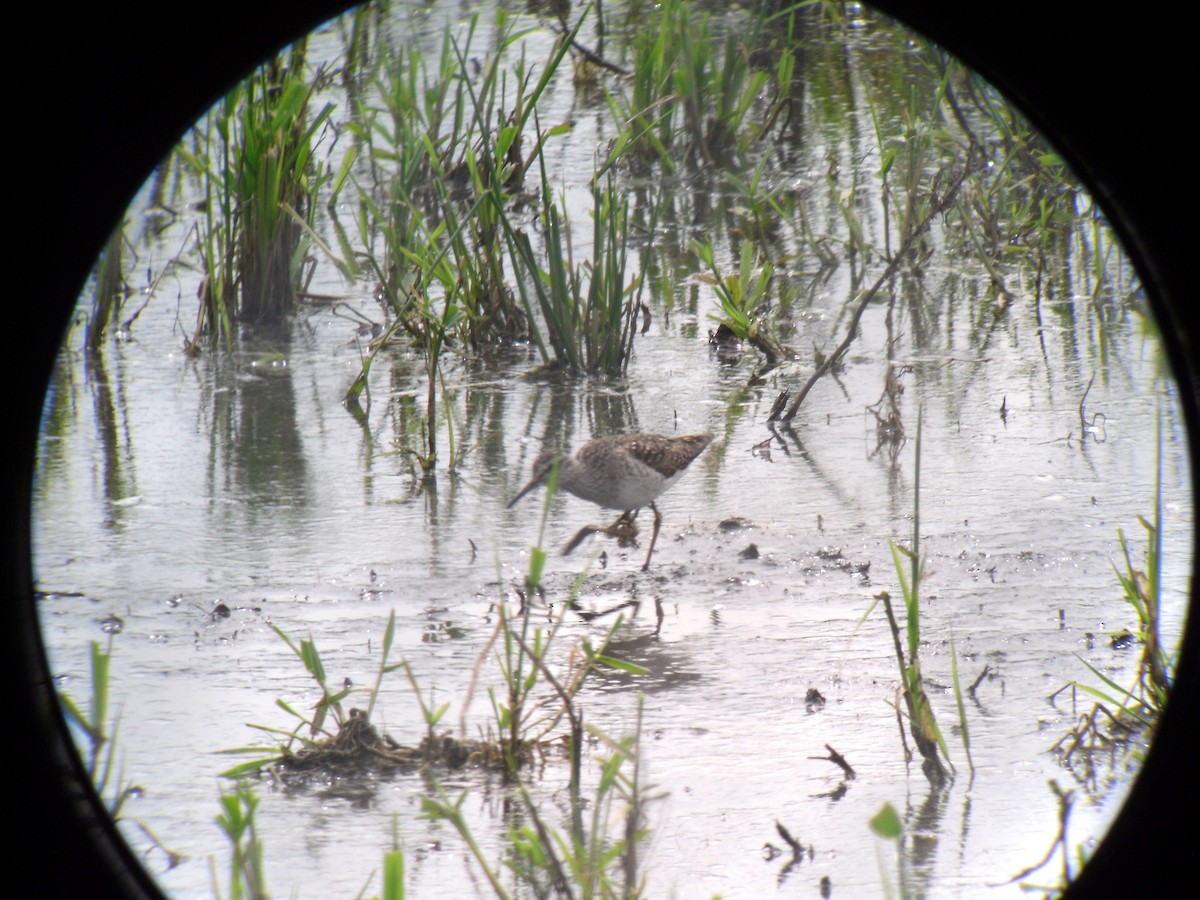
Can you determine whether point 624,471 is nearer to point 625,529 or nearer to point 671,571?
point 625,529

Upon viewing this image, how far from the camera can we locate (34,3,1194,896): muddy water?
2932 mm

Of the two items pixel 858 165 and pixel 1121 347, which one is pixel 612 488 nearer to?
pixel 1121 347

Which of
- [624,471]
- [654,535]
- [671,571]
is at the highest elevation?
[624,471]

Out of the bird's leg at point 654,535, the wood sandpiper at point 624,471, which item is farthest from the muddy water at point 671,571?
the wood sandpiper at point 624,471

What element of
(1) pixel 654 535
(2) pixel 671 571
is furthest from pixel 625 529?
(2) pixel 671 571

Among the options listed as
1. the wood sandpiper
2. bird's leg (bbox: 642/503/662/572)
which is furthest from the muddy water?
the wood sandpiper

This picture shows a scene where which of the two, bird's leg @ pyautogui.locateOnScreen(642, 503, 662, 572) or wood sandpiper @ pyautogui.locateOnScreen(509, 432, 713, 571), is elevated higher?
wood sandpiper @ pyautogui.locateOnScreen(509, 432, 713, 571)

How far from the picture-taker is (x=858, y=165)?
24.2 ft

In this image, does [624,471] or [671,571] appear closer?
[671,571]

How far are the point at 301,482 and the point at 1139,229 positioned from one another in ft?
11.8

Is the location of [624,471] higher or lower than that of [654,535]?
higher

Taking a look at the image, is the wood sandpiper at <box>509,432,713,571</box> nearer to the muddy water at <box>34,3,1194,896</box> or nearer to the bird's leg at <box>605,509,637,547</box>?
the bird's leg at <box>605,509,637,547</box>

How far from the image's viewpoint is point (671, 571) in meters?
4.24

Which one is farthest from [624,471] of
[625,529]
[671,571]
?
[671,571]
